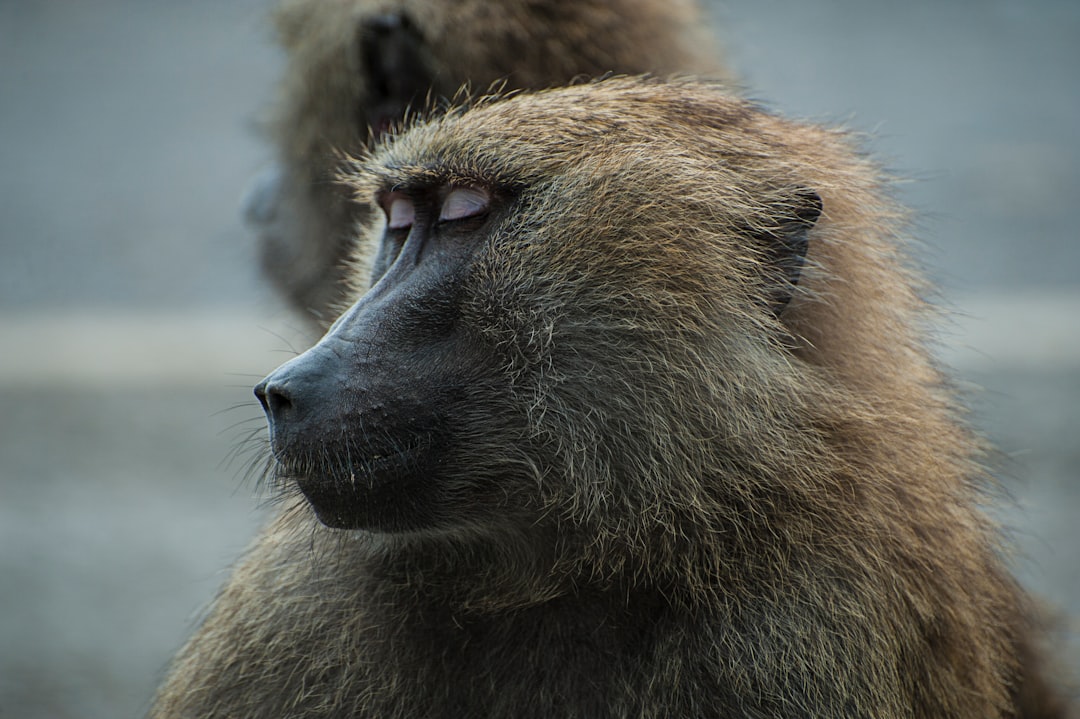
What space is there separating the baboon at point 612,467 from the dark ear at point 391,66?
3.34 feet

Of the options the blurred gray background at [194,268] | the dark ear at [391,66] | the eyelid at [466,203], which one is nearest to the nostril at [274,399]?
the eyelid at [466,203]

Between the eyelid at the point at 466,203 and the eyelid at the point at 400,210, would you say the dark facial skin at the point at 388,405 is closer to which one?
the eyelid at the point at 466,203

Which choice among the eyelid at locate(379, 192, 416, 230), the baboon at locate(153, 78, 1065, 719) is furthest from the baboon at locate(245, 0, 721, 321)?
the baboon at locate(153, 78, 1065, 719)

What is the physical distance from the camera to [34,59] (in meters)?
14.3

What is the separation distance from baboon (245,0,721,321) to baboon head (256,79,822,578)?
3.18ft

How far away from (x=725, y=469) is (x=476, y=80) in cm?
151

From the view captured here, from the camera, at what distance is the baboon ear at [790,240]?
6.82 feet

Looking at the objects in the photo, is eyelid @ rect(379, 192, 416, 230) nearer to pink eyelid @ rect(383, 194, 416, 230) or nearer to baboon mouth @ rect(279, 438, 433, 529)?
pink eyelid @ rect(383, 194, 416, 230)

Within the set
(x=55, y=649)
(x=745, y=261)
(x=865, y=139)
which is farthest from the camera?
(x=55, y=649)

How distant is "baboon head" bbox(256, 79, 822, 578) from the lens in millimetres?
1975

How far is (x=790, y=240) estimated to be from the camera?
2096 millimetres

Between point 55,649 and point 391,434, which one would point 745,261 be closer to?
point 391,434

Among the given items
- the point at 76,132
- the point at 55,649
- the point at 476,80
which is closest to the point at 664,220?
the point at 476,80

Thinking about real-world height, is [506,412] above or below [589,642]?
above
